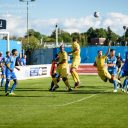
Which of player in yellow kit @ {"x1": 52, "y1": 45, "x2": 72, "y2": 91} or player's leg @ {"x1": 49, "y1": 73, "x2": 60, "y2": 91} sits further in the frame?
player's leg @ {"x1": 49, "y1": 73, "x2": 60, "y2": 91}

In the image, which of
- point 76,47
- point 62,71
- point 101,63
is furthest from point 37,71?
point 101,63

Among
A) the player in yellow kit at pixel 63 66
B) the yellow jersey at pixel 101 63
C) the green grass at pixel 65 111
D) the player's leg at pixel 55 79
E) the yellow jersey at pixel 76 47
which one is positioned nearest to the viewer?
the green grass at pixel 65 111

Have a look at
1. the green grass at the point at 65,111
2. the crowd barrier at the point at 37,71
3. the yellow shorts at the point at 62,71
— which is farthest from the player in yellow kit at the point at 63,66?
the crowd barrier at the point at 37,71

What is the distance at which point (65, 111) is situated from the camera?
49.3 ft

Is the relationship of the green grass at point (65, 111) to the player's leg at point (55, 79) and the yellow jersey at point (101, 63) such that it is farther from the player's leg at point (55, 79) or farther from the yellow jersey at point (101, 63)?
the player's leg at point (55, 79)

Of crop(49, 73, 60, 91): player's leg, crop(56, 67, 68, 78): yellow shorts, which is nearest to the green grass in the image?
crop(56, 67, 68, 78): yellow shorts

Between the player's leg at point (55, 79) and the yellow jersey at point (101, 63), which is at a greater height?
the yellow jersey at point (101, 63)

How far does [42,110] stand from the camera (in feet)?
50.5

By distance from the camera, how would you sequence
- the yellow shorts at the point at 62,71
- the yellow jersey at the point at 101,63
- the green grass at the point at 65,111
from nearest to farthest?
the green grass at the point at 65,111 → the yellow jersey at the point at 101,63 → the yellow shorts at the point at 62,71

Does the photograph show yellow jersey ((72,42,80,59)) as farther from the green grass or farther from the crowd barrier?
the crowd barrier

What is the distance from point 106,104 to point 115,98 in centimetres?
213

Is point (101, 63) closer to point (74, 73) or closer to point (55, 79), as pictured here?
point (74, 73)

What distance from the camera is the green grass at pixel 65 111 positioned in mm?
12587

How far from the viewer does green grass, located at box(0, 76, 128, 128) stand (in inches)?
496
